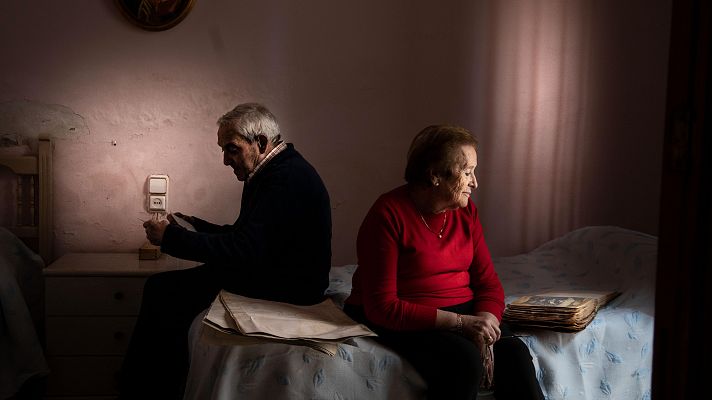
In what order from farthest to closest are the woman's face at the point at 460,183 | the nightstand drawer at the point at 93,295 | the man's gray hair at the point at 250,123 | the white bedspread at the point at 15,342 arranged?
the nightstand drawer at the point at 93,295 < the white bedspread at the point at 15,342 < the man's gray hair at the point at 250,123 < the woman's face at the point at 460,183

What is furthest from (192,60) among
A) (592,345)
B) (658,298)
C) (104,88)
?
(658,298)

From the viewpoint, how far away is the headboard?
10.6ft

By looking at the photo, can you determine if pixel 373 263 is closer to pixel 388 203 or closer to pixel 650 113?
pixel 388 203

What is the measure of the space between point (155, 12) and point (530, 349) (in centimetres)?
209

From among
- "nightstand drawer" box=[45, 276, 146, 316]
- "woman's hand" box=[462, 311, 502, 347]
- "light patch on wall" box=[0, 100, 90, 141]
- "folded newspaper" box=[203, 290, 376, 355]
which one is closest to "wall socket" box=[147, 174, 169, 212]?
"light patch on wall" box=[0, 100, 90, 141]

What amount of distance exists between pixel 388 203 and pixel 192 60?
63.0 inches

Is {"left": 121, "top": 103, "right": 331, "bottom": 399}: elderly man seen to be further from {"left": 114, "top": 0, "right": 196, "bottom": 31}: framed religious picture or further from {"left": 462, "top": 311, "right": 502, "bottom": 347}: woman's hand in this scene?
{"left": 114, "top": 0, "right": 196, "bottom": 31}: framed religious picture

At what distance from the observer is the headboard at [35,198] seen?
324 centimetres

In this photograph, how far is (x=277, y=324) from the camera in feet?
6.93

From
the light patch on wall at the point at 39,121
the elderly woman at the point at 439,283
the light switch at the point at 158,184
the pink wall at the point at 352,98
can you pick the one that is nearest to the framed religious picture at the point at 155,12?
the pink wall at the point at 352,98

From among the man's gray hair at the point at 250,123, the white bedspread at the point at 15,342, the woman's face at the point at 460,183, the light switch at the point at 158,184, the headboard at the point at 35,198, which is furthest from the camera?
the light switch at the point at 158,184

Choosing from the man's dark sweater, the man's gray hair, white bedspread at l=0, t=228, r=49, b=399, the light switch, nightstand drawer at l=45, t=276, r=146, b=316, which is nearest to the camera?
the man's dark sweater

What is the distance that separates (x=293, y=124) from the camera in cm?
348

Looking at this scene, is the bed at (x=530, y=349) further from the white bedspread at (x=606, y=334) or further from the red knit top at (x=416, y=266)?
the red knit top at (x=416, y=266)
